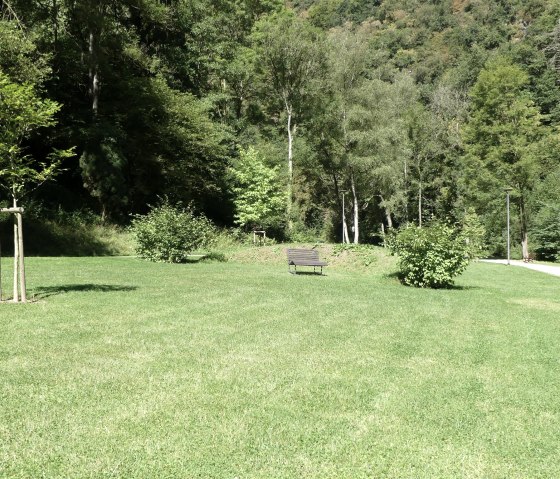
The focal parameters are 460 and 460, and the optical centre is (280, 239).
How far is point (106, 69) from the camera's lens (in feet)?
95.0

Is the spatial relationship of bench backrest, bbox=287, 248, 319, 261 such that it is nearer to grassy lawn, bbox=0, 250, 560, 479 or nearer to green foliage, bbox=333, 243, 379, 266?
green foliage, bbox=333, 243, 379, 266

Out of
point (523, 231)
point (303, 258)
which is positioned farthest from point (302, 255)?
point (523, 231)

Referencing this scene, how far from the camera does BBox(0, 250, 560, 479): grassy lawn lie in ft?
10.9

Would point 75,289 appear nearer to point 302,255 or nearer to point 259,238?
point 302,255

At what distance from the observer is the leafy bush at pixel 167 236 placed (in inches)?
728

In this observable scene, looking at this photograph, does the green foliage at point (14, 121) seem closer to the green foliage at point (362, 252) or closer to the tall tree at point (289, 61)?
the green foliage at point (362, 252)

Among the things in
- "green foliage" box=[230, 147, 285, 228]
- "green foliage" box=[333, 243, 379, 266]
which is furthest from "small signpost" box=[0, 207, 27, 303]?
"green foliage" box=[230, 147, 285, 228]

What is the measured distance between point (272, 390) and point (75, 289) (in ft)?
24.4

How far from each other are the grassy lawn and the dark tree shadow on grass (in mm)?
594

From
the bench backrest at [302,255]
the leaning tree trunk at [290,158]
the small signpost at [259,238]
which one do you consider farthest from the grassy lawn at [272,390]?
the leaning tree trunk at [290,158]

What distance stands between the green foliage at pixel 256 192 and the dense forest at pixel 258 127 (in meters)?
0.15

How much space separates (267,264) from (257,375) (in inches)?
620

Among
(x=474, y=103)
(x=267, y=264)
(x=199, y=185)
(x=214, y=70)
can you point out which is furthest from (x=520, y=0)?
(x=267, y=264)

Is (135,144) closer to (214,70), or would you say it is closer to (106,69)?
(106,69)
